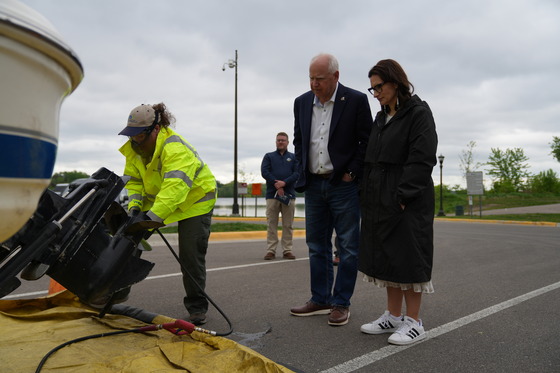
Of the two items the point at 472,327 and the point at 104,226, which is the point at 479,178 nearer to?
the point at 472,327

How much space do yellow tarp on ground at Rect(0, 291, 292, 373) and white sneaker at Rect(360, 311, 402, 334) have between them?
1.25m

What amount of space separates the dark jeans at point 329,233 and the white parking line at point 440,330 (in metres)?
0.70

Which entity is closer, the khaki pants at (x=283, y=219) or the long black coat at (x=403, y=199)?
the long black coat at (x=403, y=199)

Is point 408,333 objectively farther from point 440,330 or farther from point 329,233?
point 329,233

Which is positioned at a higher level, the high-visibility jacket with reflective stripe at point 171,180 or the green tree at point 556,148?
the green tree at point 556,148

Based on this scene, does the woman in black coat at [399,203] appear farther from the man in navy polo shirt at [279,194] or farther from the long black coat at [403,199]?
the man in navy polo shirt at [279,194]

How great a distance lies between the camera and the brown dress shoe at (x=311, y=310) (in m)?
3.78

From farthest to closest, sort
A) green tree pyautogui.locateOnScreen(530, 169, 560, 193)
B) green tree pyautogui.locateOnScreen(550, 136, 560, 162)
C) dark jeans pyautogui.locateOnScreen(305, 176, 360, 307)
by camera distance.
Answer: green tree pyautogui.locateOnScreen(530, 169, 560, 193) < green tree pyautogui.locateOnScreen(550, 136, 560, 162) < dark jeans pyautogui.locateOnScreen(305, 176, 360, 307)

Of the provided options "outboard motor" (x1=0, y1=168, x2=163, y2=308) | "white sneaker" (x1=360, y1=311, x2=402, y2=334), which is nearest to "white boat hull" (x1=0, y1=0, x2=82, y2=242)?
"outboard motor" (x1=0, y1=168, x2=163, y2=308)

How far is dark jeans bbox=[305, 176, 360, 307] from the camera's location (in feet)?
12.0

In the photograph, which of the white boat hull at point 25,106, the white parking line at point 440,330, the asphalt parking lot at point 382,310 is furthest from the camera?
the asphalt parking lot at point 382,310

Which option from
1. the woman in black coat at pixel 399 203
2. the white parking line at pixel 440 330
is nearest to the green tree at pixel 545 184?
the white parking line at pixel 440 330

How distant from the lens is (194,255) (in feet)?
11.5

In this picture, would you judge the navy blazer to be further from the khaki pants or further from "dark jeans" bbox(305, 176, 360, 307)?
the khaki pants
